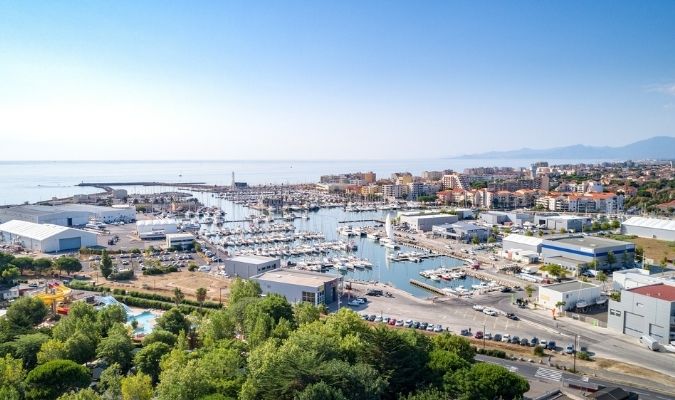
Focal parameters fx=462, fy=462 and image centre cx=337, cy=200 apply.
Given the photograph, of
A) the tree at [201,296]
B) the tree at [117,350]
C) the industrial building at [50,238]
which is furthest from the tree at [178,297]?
the industrial building at [50,238]

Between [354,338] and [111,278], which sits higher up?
[354,338]

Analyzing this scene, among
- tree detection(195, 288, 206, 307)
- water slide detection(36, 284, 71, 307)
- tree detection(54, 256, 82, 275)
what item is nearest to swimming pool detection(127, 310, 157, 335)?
tree detection(195, 288, 206, 307)

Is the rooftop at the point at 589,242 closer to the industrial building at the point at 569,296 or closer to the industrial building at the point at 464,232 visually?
the industrial building at the point at 569,296

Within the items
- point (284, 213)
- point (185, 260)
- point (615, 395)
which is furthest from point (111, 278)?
point (284, 213)

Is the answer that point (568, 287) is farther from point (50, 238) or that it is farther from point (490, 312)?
point (50, 238)

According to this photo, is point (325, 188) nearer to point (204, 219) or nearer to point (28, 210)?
point (204, 219)
